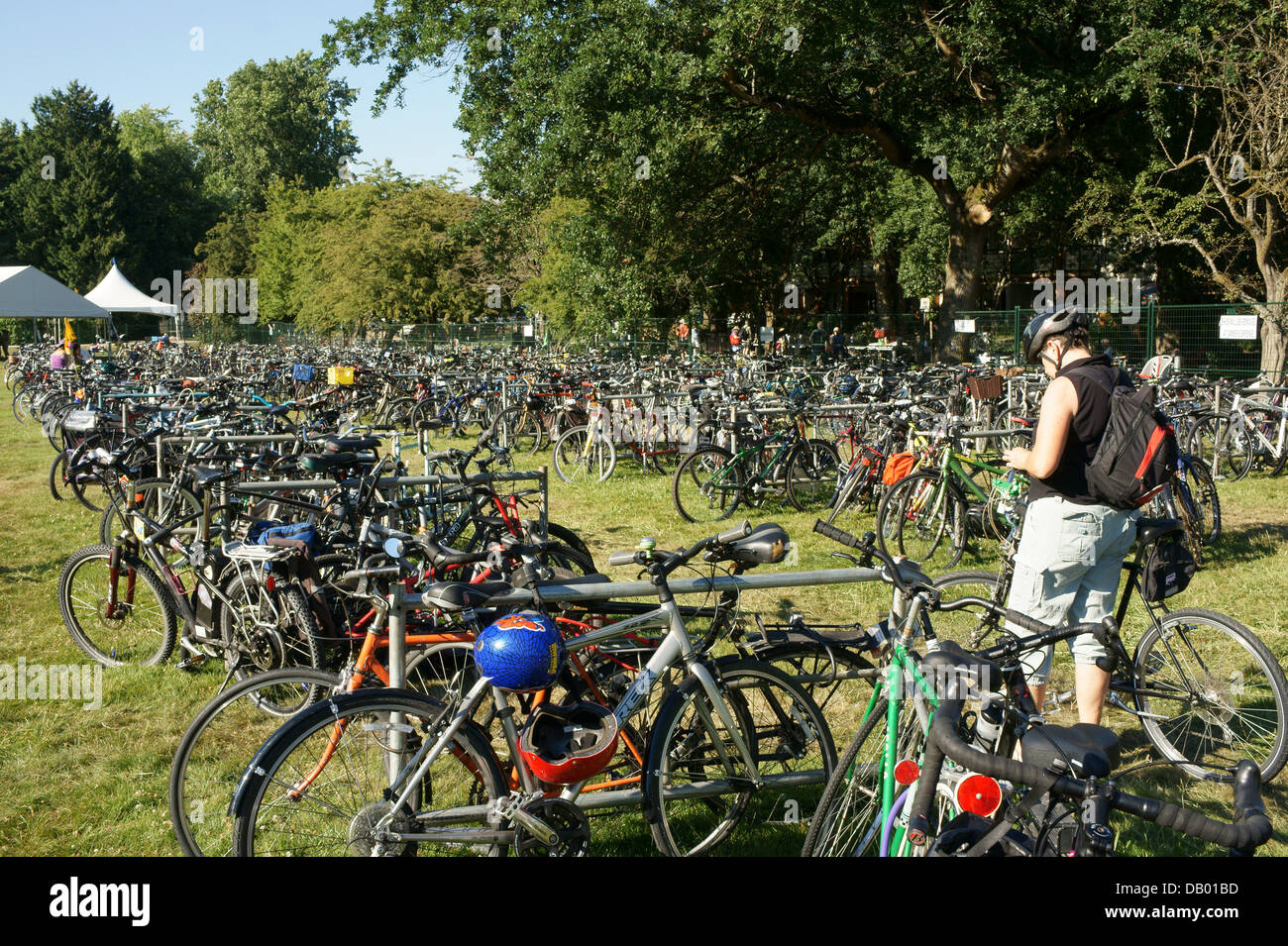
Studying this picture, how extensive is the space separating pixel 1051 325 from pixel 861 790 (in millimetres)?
2006

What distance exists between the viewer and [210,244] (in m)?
50.5

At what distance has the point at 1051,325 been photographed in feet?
12.3

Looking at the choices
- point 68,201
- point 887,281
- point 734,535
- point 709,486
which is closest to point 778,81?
point 709,486

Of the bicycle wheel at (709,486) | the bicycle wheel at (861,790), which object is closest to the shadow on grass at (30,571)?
the bicycle wheel at (709,486)

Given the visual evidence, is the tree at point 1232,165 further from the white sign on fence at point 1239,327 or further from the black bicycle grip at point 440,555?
the black bicycle grip at point 440,555

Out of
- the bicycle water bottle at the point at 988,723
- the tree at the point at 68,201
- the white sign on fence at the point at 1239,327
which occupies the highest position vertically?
the tree at the point at 68,201

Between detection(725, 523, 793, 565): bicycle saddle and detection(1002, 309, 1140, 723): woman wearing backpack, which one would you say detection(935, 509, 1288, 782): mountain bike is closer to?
detection(1002, 309, 1140, 723): woman wearing backpack

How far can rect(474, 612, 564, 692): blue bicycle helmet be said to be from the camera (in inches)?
105

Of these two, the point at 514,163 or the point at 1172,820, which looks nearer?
the point at 1172,820

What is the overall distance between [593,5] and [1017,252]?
73.6 ft

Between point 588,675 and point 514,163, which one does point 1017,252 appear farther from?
point 588,675

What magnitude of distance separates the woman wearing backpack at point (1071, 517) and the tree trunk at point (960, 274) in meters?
17.0

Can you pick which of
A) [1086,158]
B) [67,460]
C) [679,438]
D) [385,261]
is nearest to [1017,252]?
[1086,158]

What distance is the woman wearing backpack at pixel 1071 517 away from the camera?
12.0 ft
